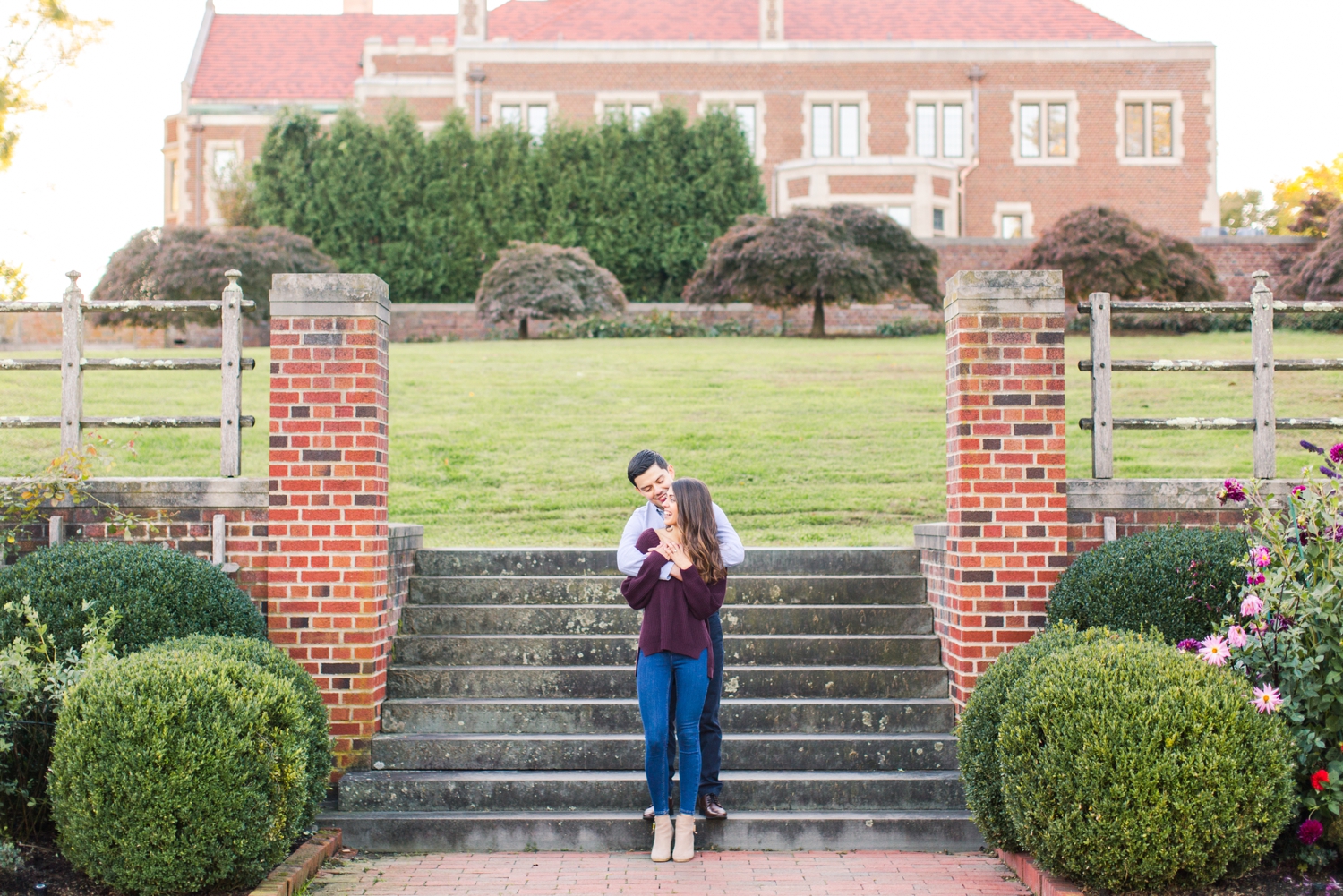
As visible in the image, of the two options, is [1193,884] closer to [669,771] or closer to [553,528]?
[669,771]

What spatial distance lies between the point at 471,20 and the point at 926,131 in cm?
1542

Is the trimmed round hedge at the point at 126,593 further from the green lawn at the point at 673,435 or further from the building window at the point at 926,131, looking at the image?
the building window at the point at 926,131

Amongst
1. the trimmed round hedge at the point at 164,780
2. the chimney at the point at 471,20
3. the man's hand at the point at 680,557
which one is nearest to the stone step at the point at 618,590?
the man's hand at the point at 680,557

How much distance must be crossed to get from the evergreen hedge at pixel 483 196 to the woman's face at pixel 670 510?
27634 mm

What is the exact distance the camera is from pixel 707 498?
16.8ft

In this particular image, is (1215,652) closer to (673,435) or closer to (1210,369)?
(1210,369)

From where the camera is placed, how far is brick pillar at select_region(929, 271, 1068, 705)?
593cm

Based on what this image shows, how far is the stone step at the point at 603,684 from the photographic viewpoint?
6.26 metres

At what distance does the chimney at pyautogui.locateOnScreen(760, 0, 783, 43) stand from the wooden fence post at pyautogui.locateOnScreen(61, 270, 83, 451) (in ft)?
113

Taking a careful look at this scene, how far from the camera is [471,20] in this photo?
123 feet

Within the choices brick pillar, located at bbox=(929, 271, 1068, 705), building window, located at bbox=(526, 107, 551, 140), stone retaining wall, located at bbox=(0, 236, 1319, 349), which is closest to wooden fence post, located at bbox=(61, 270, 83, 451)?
brick pillar, located at bbox=(929, 271, 1068, 705)

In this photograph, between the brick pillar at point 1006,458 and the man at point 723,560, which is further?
the brick pillar at point 1006,458

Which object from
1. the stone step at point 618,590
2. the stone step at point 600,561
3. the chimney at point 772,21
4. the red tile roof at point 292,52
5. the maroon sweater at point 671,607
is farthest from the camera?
the red tile roof at point 292,52

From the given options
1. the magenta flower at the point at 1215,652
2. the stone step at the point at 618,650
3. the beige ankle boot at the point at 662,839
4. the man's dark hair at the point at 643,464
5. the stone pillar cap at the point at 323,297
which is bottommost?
the beige ankle boot at the point at 662,839
